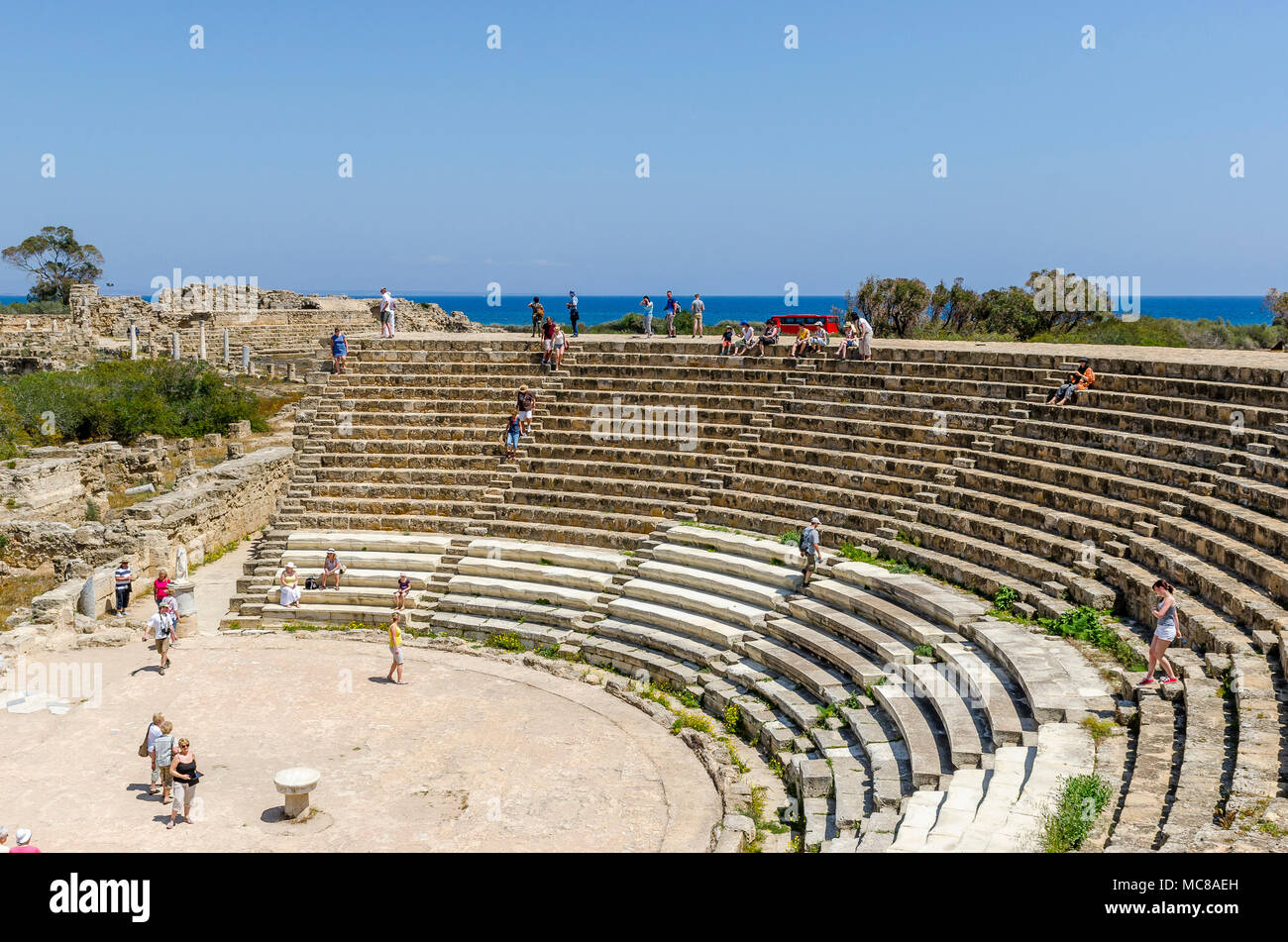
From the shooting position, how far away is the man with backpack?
16.6 metres

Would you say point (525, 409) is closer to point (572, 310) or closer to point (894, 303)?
point (572, 310)

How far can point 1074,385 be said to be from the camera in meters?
18.4

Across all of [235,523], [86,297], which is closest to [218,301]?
[86,297]

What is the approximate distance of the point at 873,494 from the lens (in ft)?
60.5

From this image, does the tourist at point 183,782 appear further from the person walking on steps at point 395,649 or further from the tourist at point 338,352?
the tourist at point 338,352

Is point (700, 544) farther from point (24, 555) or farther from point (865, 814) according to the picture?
point (24, 555)

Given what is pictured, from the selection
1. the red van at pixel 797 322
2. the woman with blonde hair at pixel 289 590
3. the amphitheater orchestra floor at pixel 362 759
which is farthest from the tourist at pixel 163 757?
the red van at pixel 797 322

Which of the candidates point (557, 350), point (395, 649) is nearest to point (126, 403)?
point (557, 350)

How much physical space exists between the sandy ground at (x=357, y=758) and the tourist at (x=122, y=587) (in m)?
1.65

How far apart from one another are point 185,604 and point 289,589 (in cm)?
171

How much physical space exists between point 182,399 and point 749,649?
1085 inches

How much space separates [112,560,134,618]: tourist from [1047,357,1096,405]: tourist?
16.5m

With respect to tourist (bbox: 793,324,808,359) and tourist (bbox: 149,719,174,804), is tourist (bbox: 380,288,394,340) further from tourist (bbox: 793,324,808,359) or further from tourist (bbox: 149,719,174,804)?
tourist (bbox: 149,719,174,804)

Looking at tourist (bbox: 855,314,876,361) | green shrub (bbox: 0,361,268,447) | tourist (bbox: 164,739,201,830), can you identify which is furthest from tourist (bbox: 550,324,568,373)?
green shrub (bbox: 0,361,268,447)
